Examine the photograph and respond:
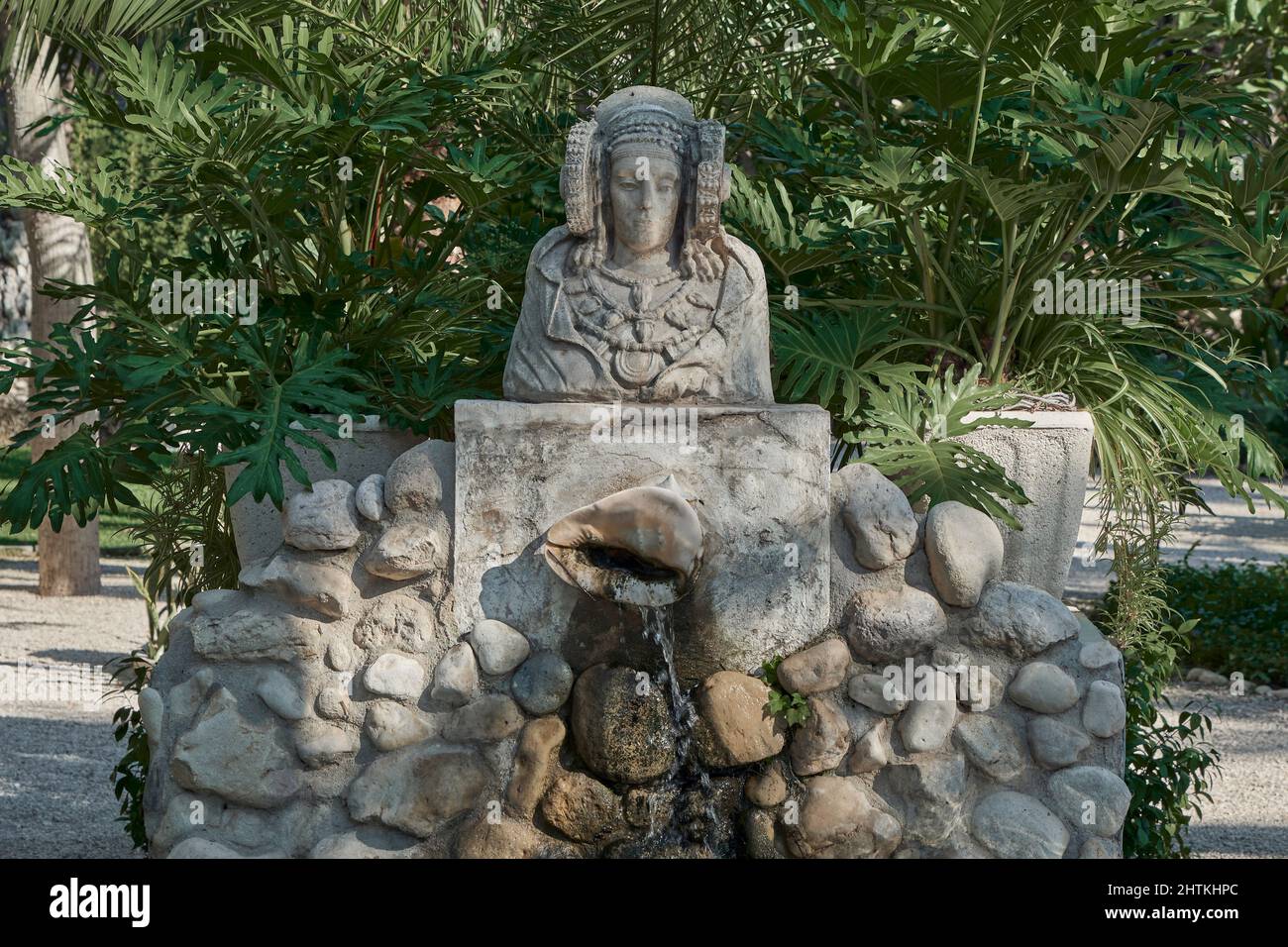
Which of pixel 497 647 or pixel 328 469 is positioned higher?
pixel 328 469

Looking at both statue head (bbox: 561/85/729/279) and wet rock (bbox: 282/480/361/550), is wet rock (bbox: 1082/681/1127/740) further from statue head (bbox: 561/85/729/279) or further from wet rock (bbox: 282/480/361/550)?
wet rock (bbox: 282/480/361/550)

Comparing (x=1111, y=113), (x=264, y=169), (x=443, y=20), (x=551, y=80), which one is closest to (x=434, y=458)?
(x=264, y=169)

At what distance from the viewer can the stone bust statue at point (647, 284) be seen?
4117 mm

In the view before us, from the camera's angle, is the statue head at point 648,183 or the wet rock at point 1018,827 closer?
the wet rock at point 1018,827

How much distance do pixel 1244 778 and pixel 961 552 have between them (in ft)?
9.22

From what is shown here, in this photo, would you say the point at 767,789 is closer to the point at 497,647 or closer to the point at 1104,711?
the point at 497,647

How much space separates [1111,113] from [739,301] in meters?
1.22

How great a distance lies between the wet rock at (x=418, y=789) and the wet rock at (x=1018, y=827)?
134cm

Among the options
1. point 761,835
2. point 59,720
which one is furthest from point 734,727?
point 59,720

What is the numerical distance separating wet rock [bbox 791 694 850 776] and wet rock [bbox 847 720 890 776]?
0.03 meters

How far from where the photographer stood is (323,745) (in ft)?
12.8

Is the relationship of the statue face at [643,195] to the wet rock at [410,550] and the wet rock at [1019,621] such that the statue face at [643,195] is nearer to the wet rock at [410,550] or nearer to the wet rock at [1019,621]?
the wet rock at [410,550]

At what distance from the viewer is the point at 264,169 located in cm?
480

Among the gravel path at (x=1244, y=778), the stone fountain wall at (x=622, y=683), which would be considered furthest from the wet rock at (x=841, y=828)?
the gravel path at (x=1244, y=778)
